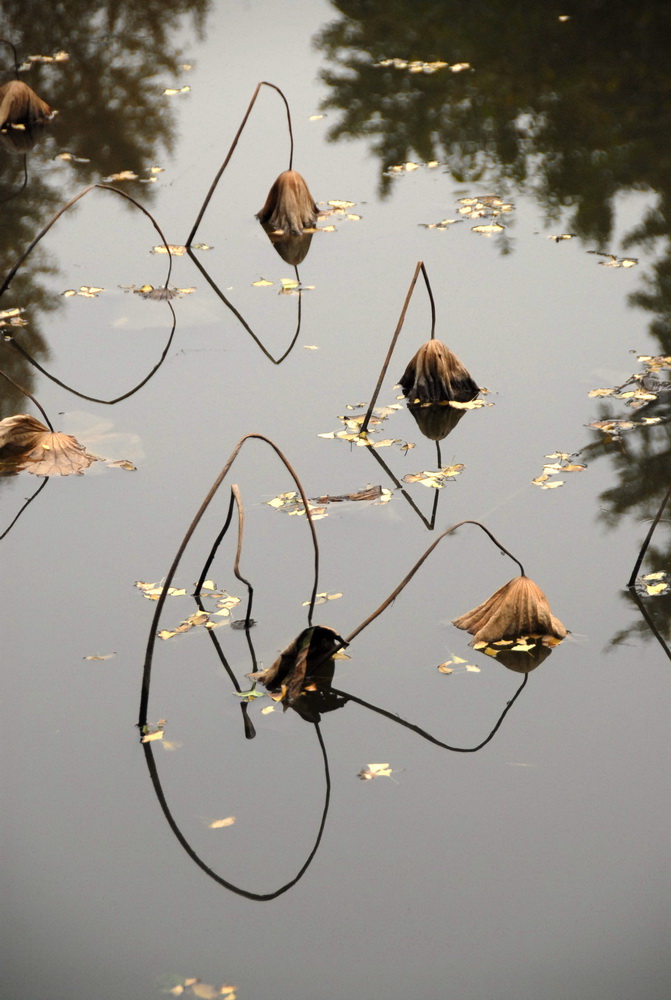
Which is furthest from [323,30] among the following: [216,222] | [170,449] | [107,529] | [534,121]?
[107,529]

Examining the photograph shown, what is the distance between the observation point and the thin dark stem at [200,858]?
92.0 inches

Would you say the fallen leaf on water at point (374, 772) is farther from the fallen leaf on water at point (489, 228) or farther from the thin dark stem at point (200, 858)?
the fallen leaf on water at point (489, 228)

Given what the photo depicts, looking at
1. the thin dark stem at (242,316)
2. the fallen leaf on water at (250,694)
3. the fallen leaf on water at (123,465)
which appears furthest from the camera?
the thin dark stem at (242,316)

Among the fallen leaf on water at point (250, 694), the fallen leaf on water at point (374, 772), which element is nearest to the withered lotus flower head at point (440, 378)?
the fallen leaf on water at point (250, 694)

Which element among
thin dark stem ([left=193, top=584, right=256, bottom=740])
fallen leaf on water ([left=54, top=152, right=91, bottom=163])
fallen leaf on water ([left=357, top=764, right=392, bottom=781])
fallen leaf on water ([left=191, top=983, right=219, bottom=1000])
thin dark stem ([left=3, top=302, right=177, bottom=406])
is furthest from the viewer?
fallen leaf on water ([left=54, top=152, right=91, bottom=163])

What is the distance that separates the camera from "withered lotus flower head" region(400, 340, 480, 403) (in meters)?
4.37

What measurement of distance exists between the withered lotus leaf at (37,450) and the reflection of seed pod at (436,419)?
122 cm

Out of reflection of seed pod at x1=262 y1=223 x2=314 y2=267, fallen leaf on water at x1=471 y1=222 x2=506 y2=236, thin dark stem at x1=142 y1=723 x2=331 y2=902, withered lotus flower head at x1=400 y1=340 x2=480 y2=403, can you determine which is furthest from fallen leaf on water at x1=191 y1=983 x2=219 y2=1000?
fallen leaf on water at x1=471 y1=222 x2=506 y2=236

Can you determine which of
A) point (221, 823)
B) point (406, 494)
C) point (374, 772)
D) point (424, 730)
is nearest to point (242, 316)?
point (406, 494)

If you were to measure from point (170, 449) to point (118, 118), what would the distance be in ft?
14.1

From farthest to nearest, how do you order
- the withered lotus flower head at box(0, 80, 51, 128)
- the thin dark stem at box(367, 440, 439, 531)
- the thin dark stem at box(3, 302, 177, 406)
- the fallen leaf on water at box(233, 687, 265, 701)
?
1. the withered lotus flower head at box(0, 80, 51, 128)
2. the thin dark stem at box(3, 302, 177, 406)
3. the thin dark stem at box(367, 440, 439, 531)
4. the fallen leaf on water at box(233, 687, 265, 701)

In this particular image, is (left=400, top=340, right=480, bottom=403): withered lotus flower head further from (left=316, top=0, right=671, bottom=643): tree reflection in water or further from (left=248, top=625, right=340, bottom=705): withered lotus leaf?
(left=248, top=625, right=340, bottom=705): withered lotus leaf

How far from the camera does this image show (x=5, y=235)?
590 cm

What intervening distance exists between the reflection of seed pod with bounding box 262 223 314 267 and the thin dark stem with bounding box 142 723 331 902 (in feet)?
11.2
